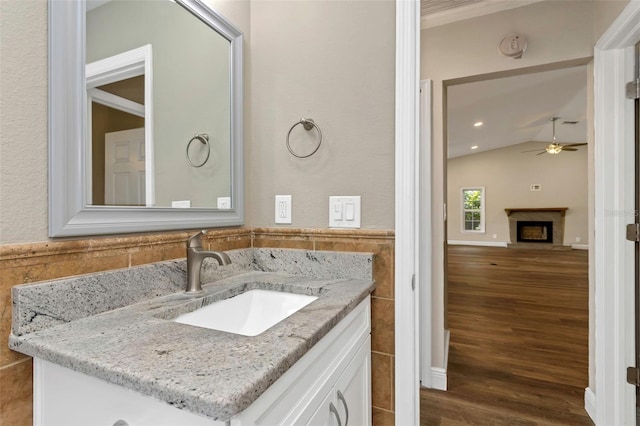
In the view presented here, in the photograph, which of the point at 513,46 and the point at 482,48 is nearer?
the point at 513,46

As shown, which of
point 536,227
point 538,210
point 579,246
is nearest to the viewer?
point 579,246

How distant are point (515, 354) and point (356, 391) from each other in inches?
84.8

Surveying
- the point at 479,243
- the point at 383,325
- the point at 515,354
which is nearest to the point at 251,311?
the point at 383,325

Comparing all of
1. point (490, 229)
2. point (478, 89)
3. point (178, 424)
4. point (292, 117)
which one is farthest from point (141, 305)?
point (490, 229)

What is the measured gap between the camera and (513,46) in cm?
199

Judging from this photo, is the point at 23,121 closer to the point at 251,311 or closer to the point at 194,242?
the point at 194,242

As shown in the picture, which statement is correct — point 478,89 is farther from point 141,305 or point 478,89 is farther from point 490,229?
point 490,229

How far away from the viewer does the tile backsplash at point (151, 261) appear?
691 millimetres

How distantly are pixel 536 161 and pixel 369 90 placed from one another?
1002 cm

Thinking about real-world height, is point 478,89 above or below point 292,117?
above

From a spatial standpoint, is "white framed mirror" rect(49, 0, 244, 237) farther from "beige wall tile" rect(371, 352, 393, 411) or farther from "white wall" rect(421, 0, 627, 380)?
"white wall" rect(421, 0, 627, 380)

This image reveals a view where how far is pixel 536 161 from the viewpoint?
9102mm

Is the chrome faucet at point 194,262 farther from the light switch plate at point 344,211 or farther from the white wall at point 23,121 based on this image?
the light switch plate at point 344,211

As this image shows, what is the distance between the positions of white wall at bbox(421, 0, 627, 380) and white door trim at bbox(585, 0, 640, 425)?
0.25m
